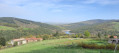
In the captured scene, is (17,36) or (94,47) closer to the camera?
(94,47)

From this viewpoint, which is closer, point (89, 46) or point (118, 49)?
point (118, 49)

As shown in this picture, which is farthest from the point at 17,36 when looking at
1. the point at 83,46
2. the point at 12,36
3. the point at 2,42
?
the point at 83,46

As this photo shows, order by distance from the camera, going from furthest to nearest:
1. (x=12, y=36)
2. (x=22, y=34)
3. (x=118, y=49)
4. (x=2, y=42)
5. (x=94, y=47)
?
1. (x=22, y=34)
2. (x=12, y=36)
3. (x=2, y=42)
4. (x=94, y=47)
5. (x=118, y=49)

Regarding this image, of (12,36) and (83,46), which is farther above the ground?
(83,46)

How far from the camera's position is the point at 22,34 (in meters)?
102

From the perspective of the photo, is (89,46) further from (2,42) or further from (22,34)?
(22,34)

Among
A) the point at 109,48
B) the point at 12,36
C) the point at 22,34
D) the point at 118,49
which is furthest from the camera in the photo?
the point at 22,34

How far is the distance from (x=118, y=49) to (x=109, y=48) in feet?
3.79

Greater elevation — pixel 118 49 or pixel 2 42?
pixel 118 49

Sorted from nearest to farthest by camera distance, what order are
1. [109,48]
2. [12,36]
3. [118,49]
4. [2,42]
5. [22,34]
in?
[118,49]
[109,48]
[2,42]
[12,36]
[22,34]

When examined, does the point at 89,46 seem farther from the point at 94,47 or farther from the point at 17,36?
the point at 17,36

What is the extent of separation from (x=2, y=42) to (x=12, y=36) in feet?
128

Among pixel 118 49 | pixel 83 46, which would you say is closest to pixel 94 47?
pixel 83 46

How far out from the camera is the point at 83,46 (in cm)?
1580
